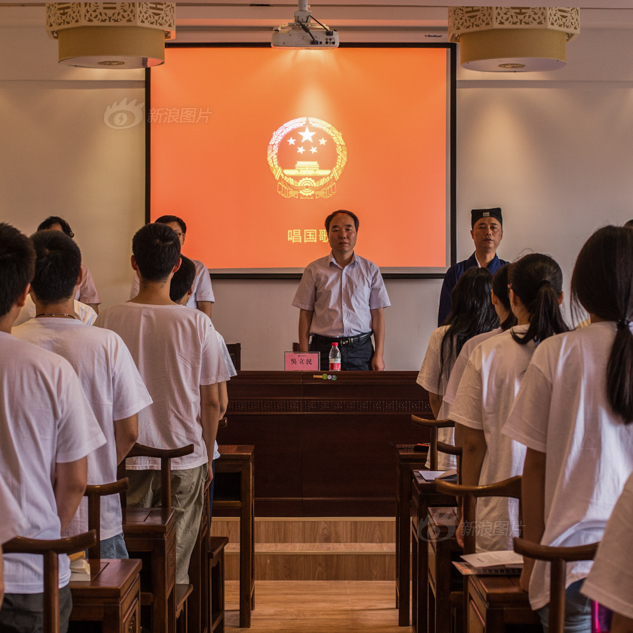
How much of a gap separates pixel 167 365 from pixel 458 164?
3.73m

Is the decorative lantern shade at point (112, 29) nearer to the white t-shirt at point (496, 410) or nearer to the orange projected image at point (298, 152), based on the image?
the orange projected image at point (298, 152)

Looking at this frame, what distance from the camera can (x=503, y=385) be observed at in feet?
6.40

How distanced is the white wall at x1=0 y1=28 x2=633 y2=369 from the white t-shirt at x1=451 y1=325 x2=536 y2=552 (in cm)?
355

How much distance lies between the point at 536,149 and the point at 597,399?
4.52m

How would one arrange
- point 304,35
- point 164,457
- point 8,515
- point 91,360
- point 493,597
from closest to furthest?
1. point 8,515
2. point 493,597
3. point 91,360
4. point 164,457
5. point 304,35

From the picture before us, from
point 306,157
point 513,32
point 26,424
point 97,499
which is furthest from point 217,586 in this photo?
point 306,157

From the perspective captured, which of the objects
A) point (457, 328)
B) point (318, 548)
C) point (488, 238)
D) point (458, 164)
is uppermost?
point (458, 164)

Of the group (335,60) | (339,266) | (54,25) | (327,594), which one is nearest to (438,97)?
(335,60)

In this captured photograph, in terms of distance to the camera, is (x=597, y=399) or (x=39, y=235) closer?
(x=597, y=399)

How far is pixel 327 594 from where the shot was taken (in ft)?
11.2

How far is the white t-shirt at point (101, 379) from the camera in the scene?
6.04 feet

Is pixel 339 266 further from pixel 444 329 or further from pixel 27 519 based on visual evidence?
pixel 27 519

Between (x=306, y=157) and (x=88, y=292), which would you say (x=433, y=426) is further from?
(x=306, y=157)

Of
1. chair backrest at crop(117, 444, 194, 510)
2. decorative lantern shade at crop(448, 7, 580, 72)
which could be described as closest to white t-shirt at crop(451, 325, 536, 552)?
chair backrest at crop(117, 444, 194, 510)
